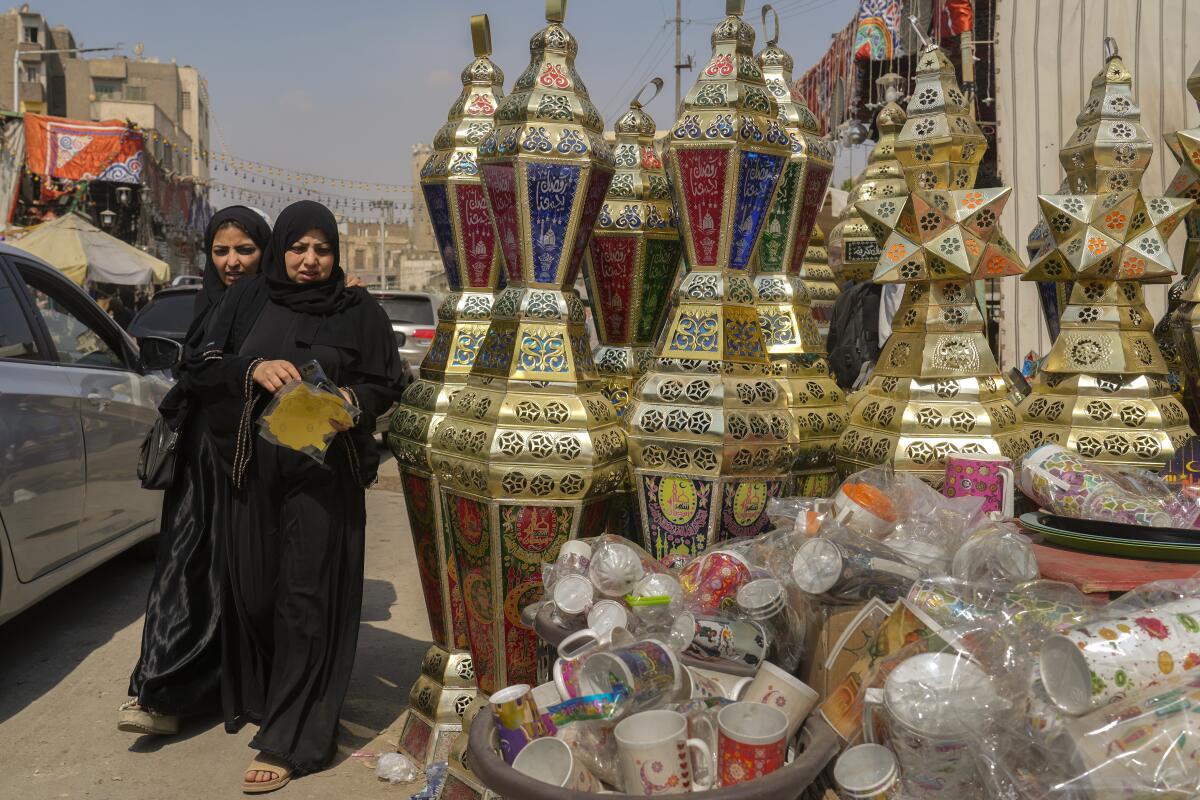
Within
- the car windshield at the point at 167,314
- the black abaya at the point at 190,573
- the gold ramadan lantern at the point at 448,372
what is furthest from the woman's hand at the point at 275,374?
the car windshield at the point at 167,314

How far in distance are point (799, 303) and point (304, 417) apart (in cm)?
146

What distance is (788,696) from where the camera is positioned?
155cm

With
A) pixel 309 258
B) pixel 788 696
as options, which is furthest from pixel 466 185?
pixel 788 696

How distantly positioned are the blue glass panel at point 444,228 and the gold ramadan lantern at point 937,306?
1.21m

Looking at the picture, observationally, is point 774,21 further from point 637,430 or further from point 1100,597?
point 1100,597

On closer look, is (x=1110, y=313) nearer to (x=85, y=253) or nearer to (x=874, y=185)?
(x=874, y=185)

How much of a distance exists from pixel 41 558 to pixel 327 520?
4.81 ft

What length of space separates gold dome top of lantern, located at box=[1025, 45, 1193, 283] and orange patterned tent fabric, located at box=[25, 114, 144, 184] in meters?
13.9

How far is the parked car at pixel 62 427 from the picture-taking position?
324cm

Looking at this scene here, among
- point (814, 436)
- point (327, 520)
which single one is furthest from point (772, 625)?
point (327, 520)

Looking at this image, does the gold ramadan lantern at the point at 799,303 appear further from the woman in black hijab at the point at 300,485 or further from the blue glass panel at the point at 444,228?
the woman in black hijab at the point at 300,485

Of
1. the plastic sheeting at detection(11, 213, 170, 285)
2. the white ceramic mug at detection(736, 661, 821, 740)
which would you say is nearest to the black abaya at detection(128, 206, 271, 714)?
the white ceramic mug at detection(736, 661, 821, 740)

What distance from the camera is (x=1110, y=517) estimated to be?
1999mm

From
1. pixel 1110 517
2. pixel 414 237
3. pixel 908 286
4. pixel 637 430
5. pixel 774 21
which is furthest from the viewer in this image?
pixel 414 237
